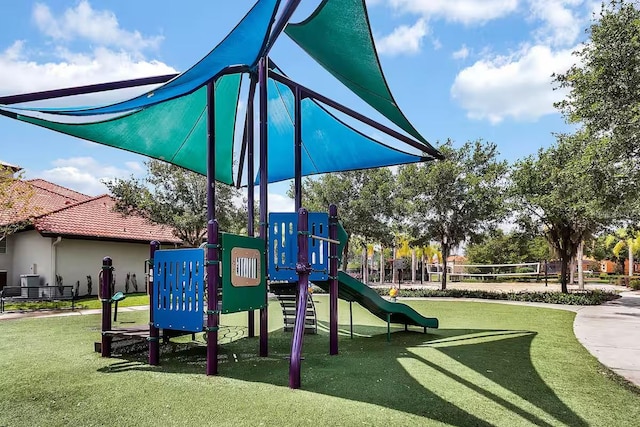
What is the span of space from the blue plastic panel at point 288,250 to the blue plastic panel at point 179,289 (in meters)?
1.55

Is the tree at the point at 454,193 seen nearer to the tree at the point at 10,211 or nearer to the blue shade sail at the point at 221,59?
the blue shade sail at the point at 221,59

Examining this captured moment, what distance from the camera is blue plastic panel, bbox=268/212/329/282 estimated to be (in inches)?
297

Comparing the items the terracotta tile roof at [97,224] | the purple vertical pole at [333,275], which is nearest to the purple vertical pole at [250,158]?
the purple vertical pole at [333,275]

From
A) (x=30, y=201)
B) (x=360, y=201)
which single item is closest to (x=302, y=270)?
(x=360, y=201)

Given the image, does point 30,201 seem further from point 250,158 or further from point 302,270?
point 302,270

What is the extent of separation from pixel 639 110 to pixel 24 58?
38.1ft

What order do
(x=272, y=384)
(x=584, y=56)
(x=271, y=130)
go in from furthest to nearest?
(x=584, y=56)
(x=271, y=130)
(x=272, y=384)

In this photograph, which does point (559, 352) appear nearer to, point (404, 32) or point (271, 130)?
point (404, 32)

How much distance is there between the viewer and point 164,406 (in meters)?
4.53

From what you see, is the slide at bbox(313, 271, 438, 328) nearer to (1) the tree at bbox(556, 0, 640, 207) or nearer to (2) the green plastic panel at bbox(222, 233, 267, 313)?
(2) the green plastic panel at bbox(222, 233, 267, 313)

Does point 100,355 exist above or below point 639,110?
below

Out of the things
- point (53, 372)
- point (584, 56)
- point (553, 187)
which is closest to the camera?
point (53, 372)

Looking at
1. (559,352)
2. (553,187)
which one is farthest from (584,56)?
(559,352)

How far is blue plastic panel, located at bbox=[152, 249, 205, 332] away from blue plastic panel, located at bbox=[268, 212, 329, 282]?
1549mm
